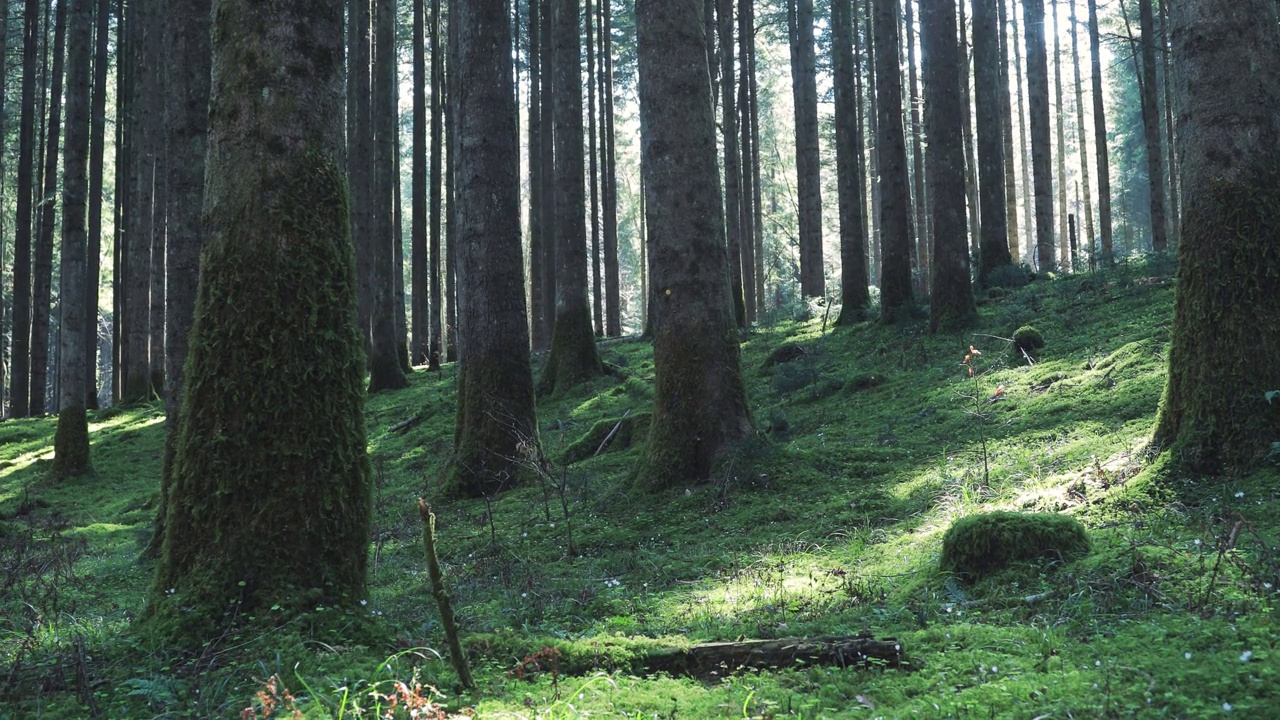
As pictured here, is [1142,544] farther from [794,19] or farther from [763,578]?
[794,19]

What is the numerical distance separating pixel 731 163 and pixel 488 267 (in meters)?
12.3

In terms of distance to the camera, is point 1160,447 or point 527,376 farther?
point 527,376

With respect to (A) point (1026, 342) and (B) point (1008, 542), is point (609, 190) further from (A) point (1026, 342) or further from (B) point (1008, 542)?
(B) point (1008, 542)

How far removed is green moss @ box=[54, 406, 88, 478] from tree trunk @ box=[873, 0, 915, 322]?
1486 cm

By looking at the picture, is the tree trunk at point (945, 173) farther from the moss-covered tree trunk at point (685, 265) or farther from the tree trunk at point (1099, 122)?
the tree trunk at point (1099, 122)

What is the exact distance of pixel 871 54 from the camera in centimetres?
2973

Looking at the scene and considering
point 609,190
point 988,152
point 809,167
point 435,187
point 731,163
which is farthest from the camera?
point 609,190

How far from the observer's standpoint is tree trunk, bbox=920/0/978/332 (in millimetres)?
13023

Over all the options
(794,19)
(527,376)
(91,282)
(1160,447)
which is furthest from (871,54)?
(91,282)

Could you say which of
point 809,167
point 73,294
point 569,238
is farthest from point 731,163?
point 73,294

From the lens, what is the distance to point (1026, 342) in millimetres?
11172

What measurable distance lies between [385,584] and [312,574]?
117 inches

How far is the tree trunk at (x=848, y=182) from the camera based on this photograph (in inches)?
688

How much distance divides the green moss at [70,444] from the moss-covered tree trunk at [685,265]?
12599 millimetres
